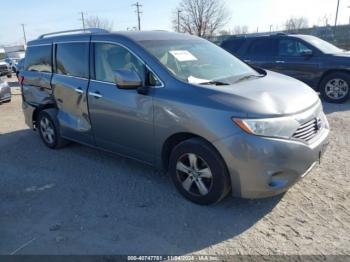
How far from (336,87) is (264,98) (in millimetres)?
6213

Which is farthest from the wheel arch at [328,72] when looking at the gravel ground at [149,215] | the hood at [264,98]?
the hood at [264,98]

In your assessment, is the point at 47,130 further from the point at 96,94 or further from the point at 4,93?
the point at 4,93

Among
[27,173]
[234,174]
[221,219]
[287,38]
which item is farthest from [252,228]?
[287,38]

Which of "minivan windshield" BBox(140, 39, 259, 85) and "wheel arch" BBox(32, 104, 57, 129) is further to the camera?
"wheel arch" BBox(32, 104, 57, 129)

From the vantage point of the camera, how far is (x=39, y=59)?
5699 millimetres

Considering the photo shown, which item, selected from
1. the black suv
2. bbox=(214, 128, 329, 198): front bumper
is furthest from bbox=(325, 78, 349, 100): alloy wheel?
bbox=(214, 128, 329, 198): front bumper

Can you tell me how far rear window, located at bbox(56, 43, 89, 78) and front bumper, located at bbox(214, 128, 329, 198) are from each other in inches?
95.0

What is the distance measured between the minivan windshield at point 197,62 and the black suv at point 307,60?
16.1 ft

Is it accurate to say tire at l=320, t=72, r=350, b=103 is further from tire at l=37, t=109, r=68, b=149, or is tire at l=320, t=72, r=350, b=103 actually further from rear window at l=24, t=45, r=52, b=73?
rear window at l=24, t=45, r=52, b=73

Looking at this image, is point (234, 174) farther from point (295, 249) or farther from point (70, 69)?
point (70, 69)

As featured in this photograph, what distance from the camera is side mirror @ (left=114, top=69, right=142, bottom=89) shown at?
149 inches

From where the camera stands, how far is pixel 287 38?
9.26 meters

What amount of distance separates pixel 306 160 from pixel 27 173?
3.71 meters

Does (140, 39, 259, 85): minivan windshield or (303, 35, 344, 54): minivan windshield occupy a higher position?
(140, 39, 259, 85): minivan windshield
